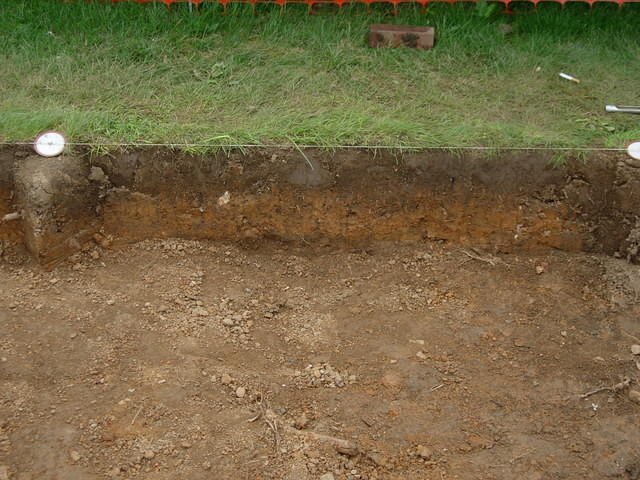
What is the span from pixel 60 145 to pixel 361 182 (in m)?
1.85

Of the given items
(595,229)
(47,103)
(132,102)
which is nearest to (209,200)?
(132,102)

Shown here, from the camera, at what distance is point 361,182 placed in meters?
4.44

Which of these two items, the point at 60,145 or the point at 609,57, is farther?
the point at 609,57

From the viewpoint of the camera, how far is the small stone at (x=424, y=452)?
3.40m

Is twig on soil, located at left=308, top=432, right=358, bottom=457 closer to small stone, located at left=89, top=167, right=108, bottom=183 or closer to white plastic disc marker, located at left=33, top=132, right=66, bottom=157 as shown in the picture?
small stone, located at left=89, top=167, right=108, bottom=183

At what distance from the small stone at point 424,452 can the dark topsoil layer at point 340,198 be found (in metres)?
1.53

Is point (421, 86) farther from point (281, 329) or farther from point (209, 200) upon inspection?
point (281, 329)

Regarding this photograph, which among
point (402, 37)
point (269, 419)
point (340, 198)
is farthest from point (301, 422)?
point (402, 37)

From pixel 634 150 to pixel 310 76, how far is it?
2158mm

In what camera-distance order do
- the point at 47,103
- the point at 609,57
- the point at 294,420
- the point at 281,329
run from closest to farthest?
the point at 294,420
the point at 281,329
the point at 47,103
the point at 609,57

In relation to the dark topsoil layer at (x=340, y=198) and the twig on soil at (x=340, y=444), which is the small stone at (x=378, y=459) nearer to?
the twig on soil at (x=340, y=444)

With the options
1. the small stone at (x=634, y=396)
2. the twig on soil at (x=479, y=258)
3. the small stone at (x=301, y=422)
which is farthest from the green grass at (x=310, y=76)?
the small stone at (x=301, y=422)

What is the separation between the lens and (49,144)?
4.35 meters

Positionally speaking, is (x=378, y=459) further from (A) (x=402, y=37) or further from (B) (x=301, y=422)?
(A) (x=402, y=37)
